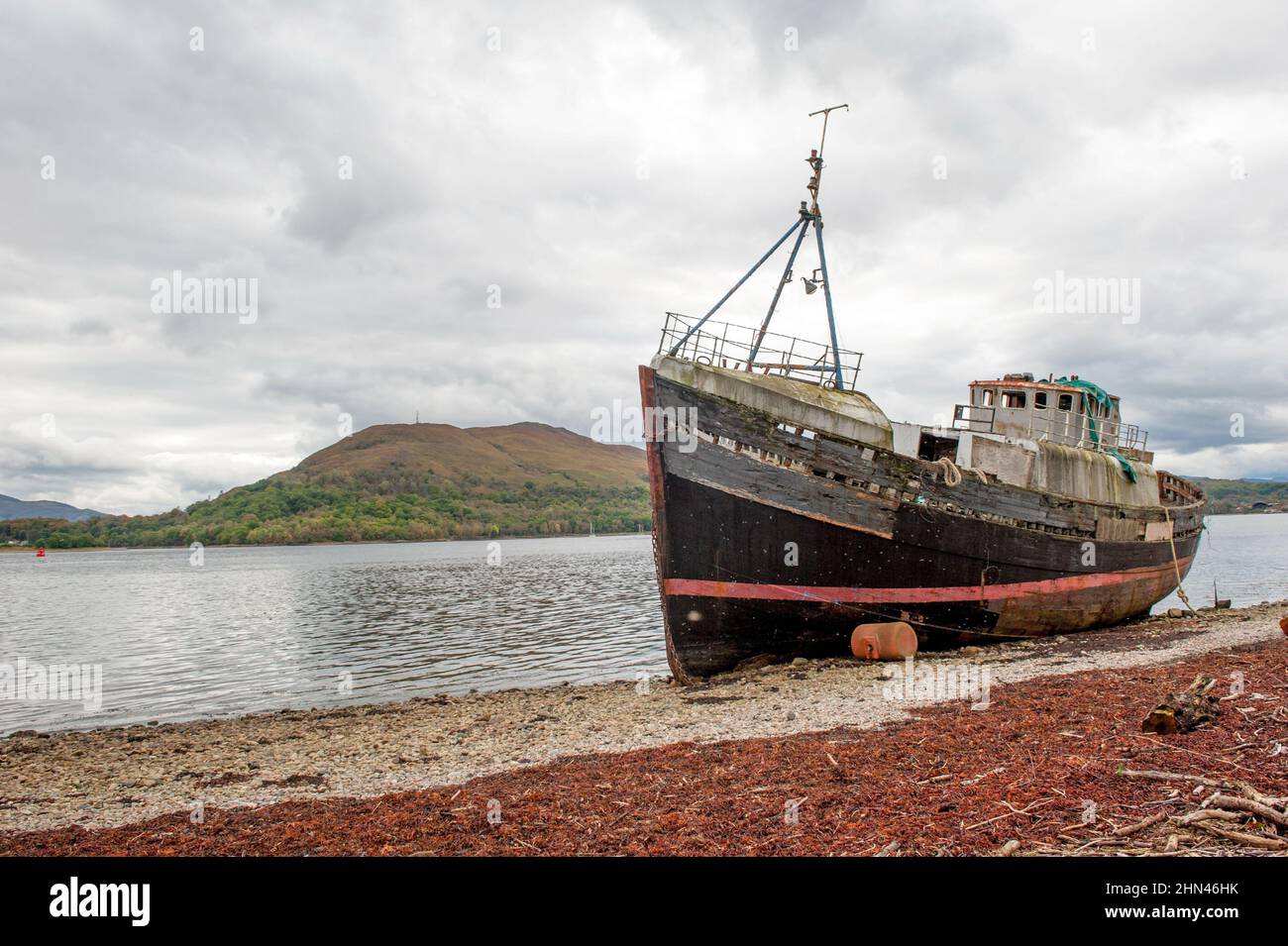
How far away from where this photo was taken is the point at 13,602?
175ft

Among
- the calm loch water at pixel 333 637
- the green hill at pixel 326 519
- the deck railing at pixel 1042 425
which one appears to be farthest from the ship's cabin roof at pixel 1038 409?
the green hill at pixel 326 519

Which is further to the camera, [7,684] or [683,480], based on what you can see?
[7,684]

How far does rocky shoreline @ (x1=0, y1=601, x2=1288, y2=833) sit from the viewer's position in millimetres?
10992

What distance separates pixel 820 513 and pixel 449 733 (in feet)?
27.3

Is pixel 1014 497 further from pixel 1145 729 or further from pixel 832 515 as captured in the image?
pixel 1145 729

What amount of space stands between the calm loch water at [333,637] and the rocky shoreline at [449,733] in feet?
10.5

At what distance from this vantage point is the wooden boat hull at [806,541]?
15.8m

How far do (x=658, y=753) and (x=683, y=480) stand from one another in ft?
21.7

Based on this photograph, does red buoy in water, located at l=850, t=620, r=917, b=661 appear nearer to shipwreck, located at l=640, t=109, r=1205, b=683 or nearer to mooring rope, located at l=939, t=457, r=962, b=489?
shipwreck, located at l=640, t=109, r=1205, b=683

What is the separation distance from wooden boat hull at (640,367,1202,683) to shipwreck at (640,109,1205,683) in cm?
3

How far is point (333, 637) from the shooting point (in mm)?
31672

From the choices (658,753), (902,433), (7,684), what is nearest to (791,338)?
(902,433)

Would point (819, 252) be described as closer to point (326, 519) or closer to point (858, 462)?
point (858, 462)

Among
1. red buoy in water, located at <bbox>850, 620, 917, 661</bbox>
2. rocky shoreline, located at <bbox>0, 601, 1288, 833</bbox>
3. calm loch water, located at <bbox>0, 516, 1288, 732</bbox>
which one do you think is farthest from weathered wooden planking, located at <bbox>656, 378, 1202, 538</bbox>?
calm loch water, located at <bbox>0, 516, 1288, 732</bbox>
